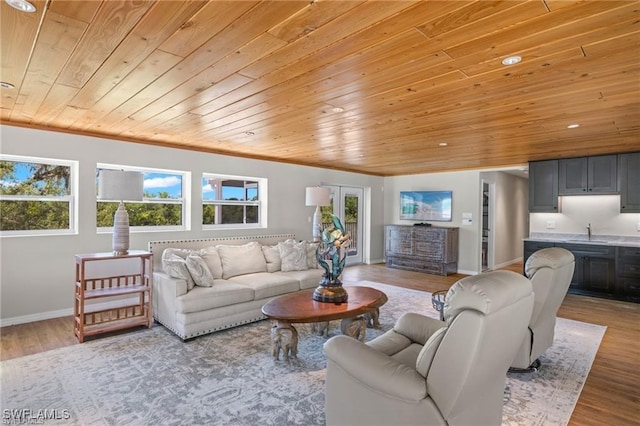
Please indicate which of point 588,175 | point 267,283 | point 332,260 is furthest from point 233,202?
point 588,175

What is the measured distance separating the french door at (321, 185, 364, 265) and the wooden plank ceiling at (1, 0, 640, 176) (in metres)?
3.50

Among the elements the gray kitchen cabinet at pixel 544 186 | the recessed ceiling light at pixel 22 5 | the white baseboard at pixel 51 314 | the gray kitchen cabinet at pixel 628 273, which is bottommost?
the white baseboard at pixel 51 314

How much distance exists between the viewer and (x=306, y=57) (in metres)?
2.04

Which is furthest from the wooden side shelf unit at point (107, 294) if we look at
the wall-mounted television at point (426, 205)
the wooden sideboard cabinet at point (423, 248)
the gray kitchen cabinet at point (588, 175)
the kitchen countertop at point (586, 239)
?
the gray kitchen cabinet at point (588, 175)

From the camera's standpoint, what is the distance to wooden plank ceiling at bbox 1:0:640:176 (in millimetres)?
1592

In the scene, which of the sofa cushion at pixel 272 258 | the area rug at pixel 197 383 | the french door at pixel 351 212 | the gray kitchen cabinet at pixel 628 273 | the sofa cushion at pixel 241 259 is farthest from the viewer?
the french door at pixel 351 212

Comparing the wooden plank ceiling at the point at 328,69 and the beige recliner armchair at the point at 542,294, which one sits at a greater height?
the wooden plank ceiling at the point at 328,69

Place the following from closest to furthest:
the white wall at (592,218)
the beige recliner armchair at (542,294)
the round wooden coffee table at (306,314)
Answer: the beige recliner armchair at (542,294) → the round wooden coffee table at (306,314) → the white wall at (592,218)

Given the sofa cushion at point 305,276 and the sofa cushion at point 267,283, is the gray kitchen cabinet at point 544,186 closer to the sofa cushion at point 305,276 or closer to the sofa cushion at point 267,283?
the sofa cushion at point 305,276

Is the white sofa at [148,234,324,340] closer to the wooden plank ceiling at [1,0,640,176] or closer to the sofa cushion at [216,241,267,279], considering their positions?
the sofa cushion at [216,241,267,279]

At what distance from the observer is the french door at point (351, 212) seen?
7625mm

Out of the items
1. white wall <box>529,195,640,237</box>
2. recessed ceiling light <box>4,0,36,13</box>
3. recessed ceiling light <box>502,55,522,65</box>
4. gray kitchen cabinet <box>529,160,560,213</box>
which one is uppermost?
recessed ceiling light <box>4,0,36,13</box>

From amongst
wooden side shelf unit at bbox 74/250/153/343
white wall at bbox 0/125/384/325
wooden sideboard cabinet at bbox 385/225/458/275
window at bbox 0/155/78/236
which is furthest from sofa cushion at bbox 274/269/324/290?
wooden sideboard cabinet at bbox 385/225/458/275

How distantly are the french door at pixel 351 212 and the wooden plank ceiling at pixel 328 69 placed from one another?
3.50m
